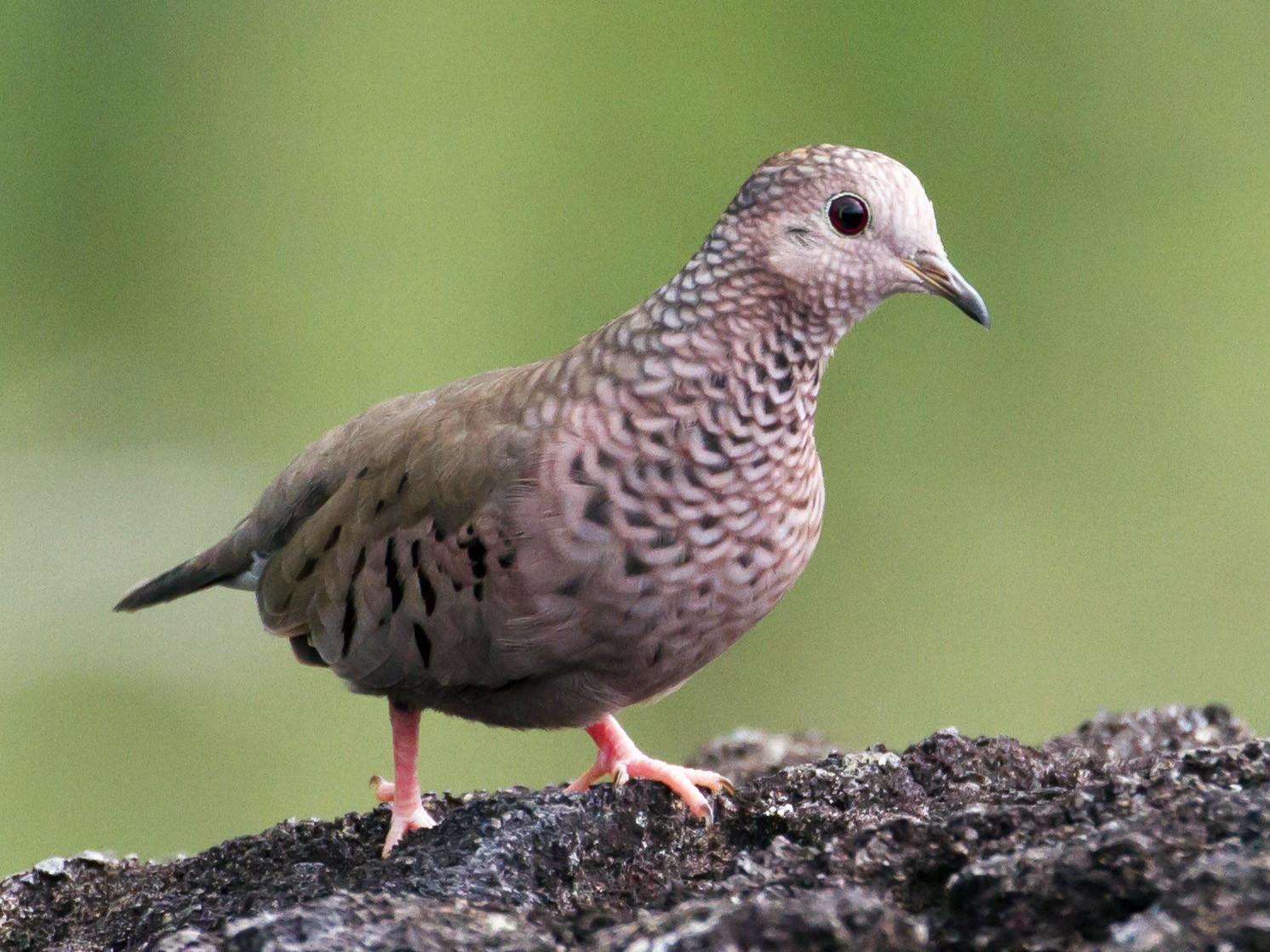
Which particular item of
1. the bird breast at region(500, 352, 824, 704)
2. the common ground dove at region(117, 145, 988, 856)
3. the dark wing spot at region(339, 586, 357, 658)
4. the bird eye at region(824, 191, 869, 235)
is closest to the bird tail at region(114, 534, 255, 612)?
the dark wing spot at region(339, 586, 357, 658)

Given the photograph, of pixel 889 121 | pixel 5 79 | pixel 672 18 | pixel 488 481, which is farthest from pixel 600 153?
pixel 488 481

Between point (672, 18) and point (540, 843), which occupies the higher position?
point (672, 18)

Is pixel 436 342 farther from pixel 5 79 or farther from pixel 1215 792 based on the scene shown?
pixel 1215 792

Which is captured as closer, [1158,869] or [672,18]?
[1158,869]

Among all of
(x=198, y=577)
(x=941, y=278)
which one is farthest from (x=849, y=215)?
(x=198, y=577)

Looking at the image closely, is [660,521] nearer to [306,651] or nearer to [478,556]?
[478,556]

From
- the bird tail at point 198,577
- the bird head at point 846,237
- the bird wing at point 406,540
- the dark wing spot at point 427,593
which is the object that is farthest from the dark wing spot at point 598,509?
the bird tail at point 198,577
